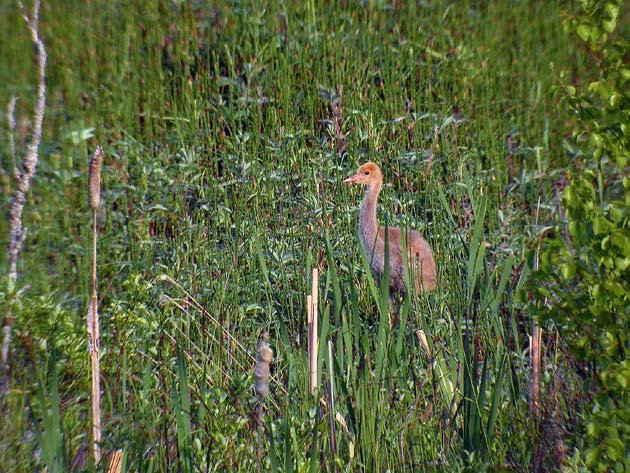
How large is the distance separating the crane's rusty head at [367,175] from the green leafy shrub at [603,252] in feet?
9.03

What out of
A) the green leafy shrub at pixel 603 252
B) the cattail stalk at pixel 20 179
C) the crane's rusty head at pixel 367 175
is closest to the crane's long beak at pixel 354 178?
the crane's rusty head at pixel 367 175

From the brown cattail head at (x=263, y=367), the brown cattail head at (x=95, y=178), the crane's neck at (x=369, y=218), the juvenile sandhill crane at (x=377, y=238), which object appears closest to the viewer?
the brown cattail head at (x=263, y=367)

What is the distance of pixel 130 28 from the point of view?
265 inches

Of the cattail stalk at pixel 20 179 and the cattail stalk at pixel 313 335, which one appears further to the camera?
the cattail stalk at pixel 20 179

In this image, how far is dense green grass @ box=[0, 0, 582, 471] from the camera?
10.3ft

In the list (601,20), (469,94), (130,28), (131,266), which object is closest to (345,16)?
(469,94)

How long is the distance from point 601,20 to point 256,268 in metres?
2.53

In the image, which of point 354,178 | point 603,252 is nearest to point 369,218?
point 354,178

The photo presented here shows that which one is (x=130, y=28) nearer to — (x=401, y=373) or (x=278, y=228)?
(x=278, y=228)

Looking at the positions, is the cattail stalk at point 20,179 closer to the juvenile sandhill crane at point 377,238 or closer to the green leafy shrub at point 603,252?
the green leafy shrub at point 603,252

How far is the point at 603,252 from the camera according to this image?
259cm

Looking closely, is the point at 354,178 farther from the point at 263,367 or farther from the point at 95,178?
the point at 263,367

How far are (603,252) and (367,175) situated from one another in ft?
9.75

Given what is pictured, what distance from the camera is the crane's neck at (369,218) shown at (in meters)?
5.54
